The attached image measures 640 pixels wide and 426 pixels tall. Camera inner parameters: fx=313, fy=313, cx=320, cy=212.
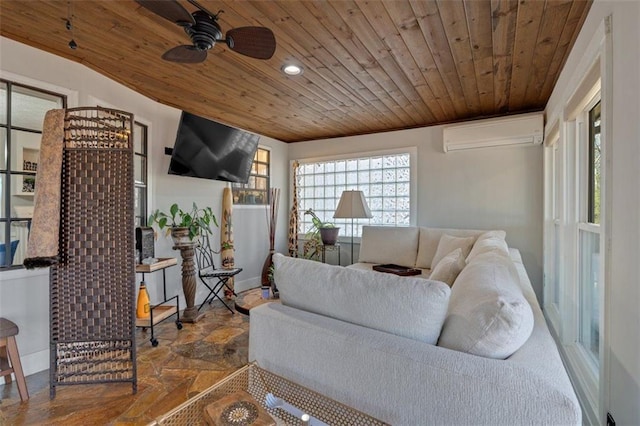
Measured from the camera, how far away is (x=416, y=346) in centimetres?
107

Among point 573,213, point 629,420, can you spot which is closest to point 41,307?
point 629,420

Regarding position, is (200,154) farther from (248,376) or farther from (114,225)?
(248,376)

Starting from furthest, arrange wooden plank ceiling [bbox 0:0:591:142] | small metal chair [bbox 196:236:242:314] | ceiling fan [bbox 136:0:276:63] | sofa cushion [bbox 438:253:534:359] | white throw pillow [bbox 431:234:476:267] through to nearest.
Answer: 1. small metal chair [bbox 196:236:242:314]
2. white throw pillow [bbox 431:234:476:267]
3. wooden plank ceiling [bbox 0:0:591:142]
4. ceiling fan [bbox 136:0:276:63]
5. sofa cushion [bbox 438:253:534:359]

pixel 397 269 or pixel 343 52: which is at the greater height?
pixel 343 52

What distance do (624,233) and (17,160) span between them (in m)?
3.52

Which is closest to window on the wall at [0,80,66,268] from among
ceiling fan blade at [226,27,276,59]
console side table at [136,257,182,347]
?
console side table at [136,257,182,347]

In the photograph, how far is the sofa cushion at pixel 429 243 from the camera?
3555 millimetres

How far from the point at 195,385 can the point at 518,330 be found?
2018mm

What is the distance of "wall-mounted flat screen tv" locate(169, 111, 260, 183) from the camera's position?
3.28m

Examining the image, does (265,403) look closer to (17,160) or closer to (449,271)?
(449,271)

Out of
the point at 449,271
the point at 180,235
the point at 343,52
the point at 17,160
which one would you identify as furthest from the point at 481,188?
the point at 17,160

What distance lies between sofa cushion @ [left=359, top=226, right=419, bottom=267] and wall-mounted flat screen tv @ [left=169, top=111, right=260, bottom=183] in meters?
1.81

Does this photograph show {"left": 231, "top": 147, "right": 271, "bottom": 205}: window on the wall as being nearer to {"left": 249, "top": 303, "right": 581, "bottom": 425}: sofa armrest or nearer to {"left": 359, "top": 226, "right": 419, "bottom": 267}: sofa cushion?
{"left": 359, "top": 226, "right": 419, "bottom": 267}: sofa cushion

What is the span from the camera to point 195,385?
2.12 meters
